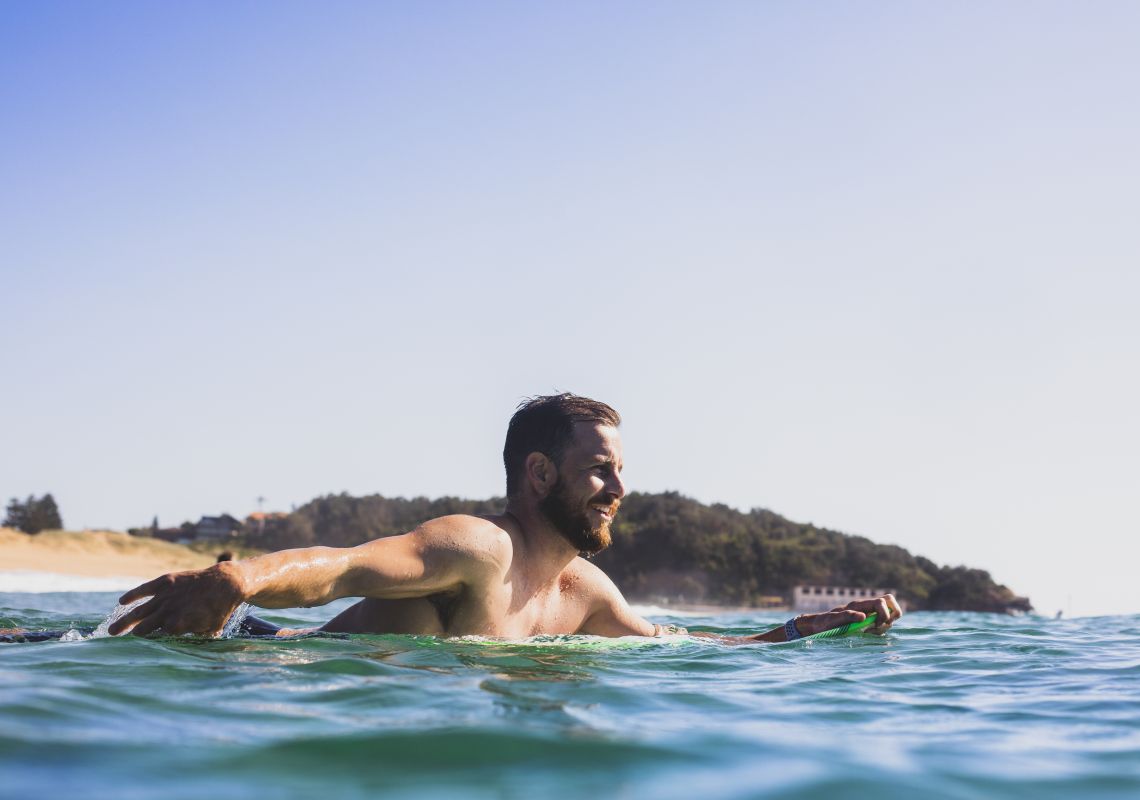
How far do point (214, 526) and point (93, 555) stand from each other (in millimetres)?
23930

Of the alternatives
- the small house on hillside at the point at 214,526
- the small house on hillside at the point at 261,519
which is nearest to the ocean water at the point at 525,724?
the small house on hillside at the point at 261,519

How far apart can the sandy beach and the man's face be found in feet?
122

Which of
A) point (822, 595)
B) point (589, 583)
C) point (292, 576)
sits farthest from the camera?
point (822, 595)

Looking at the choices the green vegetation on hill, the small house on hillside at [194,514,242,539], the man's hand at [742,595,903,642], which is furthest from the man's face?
the small house on hillside at [194,514,242,539]

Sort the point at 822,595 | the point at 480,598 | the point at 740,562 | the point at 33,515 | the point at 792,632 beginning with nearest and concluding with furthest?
1. the point at 480,598
2. the point at 792,632
3. the point at 822,595
4. the point at 740,562
5. the point at 33,515

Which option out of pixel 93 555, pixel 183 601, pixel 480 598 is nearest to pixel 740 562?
pixel 93 555

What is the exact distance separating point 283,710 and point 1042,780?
193 centimetres

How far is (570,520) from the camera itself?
5215mm

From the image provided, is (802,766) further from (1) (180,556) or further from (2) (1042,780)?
(1) (180,556)

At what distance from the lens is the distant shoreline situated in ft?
131

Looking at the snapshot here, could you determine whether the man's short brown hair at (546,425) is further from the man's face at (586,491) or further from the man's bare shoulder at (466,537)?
the man's bare shoulder at (466,537)

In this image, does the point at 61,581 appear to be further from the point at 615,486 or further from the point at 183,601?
the point at 183,601

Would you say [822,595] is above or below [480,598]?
below

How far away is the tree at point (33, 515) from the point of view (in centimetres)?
5166
